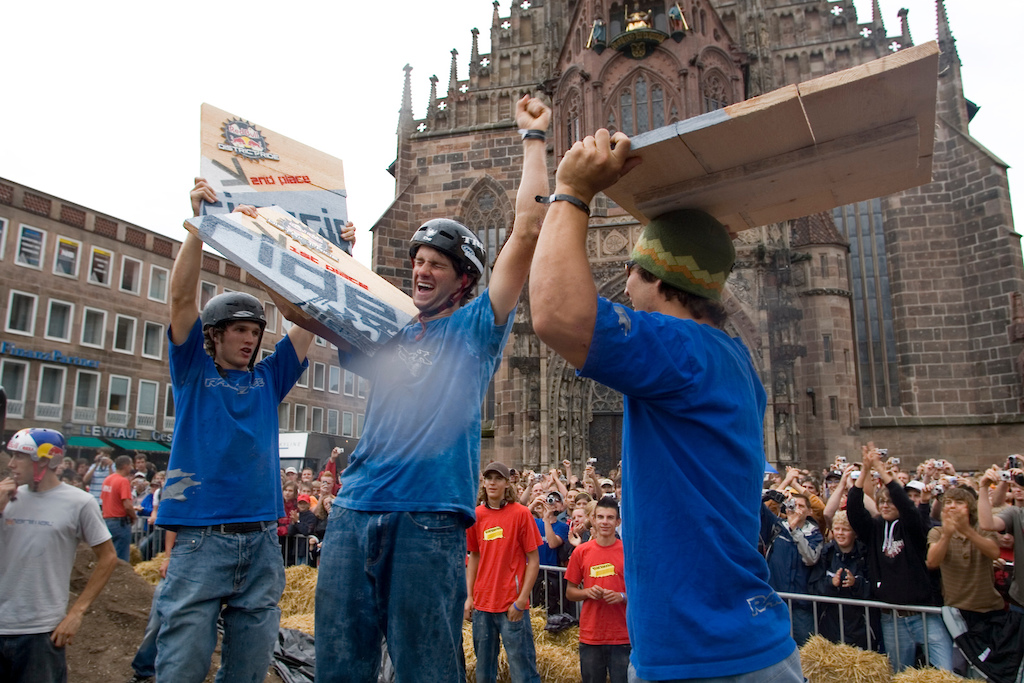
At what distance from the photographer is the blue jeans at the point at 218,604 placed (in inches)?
107

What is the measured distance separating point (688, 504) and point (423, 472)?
0.91 m

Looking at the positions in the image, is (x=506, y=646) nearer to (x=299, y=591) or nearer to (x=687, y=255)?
(x=299, y=591)

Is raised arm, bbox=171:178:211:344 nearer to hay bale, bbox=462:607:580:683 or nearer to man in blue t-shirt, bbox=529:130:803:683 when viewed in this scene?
man in blue t-shirt, bbox=529:130:803:683

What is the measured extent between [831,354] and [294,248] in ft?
57.2

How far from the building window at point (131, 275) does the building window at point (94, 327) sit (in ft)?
4.70

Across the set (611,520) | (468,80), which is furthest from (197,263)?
(468,80)

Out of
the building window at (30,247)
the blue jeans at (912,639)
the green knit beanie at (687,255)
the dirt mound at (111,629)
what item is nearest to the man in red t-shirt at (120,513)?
the dirt mound at (111,629)

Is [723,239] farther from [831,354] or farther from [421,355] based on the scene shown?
[831,354]

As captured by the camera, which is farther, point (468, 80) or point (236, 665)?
point (468, 80)

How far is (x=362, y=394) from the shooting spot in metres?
43.3

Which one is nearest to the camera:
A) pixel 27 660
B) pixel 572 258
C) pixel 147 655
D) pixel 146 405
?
pixel 572 258

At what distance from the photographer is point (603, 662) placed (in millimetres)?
5426

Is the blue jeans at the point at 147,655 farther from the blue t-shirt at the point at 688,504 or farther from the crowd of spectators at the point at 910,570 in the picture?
the crowd of spectators at the point at 910,570

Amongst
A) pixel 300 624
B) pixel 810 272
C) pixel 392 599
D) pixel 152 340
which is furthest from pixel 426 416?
pixel 152 340
